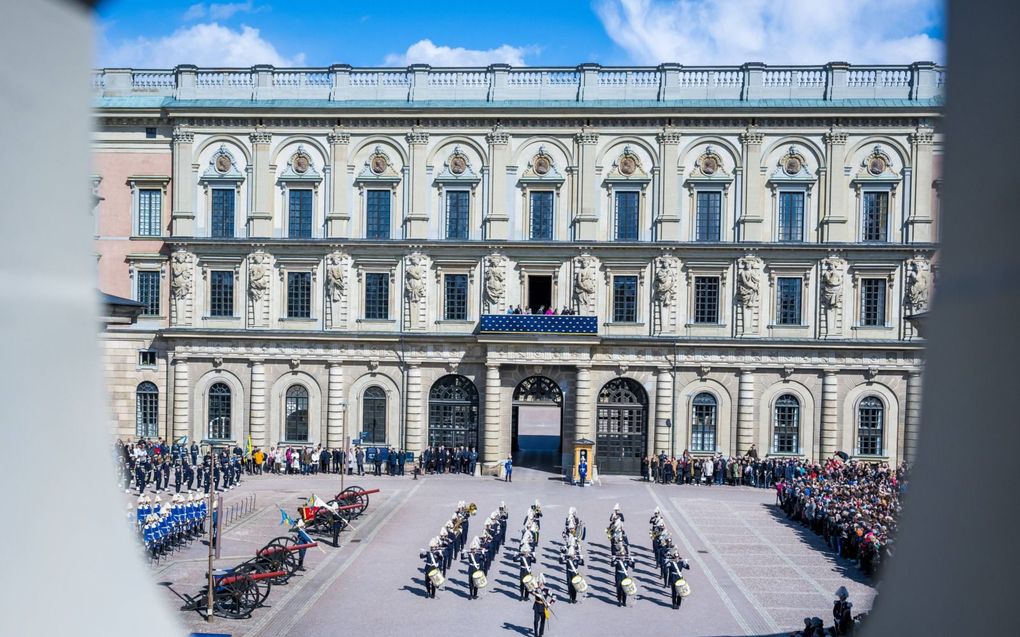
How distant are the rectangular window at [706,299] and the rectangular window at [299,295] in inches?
725

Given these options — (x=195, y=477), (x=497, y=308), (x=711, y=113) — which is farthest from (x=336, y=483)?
(x=711, y=113)

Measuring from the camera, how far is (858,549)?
72.1 feet

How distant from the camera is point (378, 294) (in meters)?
38.5

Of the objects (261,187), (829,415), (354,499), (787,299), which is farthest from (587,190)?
(354,499)

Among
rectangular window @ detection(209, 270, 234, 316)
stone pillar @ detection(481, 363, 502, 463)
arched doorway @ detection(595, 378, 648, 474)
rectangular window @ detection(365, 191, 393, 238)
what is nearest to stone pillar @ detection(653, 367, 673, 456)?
arched doorway @ detection(595, 378, 648, 474)

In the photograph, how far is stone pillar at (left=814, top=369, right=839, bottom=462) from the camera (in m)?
36.9

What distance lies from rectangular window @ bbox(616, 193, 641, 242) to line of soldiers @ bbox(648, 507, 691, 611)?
17.8 meters

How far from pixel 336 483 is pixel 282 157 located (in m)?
16.0

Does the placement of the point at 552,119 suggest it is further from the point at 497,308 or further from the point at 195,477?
the point at 195,477

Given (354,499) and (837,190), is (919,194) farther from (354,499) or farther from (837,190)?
(354,499)

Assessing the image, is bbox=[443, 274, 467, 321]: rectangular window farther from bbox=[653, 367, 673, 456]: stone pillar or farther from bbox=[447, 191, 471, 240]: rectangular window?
bbox=[653, 367, 673, 456]: stone pillar

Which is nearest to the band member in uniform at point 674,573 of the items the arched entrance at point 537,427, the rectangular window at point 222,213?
the arched entrance at point 537,427

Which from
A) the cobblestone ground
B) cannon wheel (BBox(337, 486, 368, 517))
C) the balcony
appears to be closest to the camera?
the cobblestone ground

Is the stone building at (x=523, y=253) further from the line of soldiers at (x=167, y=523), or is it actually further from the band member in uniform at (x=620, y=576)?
the band member in uniform at (x=620, y=576)
